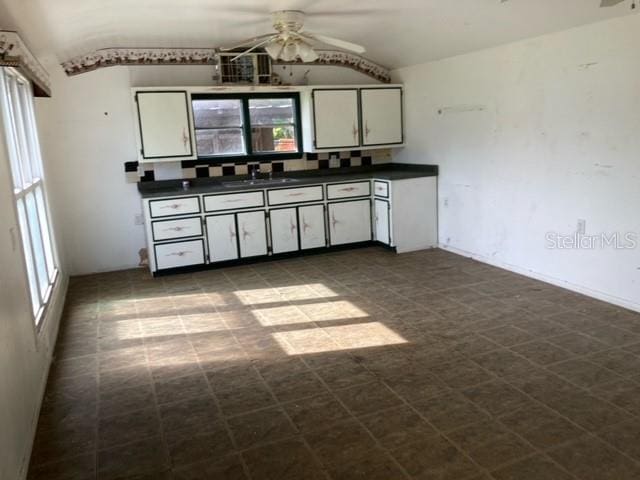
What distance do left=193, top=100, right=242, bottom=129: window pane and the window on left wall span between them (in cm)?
165

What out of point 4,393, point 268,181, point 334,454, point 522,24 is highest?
point 522,24

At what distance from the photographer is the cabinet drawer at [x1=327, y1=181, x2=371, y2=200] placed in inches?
237

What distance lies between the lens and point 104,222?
5.71 metres

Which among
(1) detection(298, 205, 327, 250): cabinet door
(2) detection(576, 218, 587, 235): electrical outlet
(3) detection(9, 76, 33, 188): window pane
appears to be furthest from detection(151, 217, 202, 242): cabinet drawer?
(2) detection(576, 218, 587, 235): electrical outlet

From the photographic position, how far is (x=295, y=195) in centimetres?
586

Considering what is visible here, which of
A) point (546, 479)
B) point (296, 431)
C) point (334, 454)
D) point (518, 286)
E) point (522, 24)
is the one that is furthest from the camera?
point (518, 286)

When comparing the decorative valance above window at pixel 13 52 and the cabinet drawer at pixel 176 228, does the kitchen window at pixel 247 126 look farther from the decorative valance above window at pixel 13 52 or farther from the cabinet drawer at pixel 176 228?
the decorative valance above window at pixel 13 52

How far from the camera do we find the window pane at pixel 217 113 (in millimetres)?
5867

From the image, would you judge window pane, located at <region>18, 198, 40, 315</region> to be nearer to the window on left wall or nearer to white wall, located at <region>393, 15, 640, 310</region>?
the window on left wall

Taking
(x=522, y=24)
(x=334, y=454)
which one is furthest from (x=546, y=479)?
(x=522, y=24)

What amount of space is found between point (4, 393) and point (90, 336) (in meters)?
1.84

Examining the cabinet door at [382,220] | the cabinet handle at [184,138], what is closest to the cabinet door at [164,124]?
the cabinet handle at [184,138]

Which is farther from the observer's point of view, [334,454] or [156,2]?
[156,2]

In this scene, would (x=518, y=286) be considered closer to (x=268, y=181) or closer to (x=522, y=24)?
(x=522, y=24)
